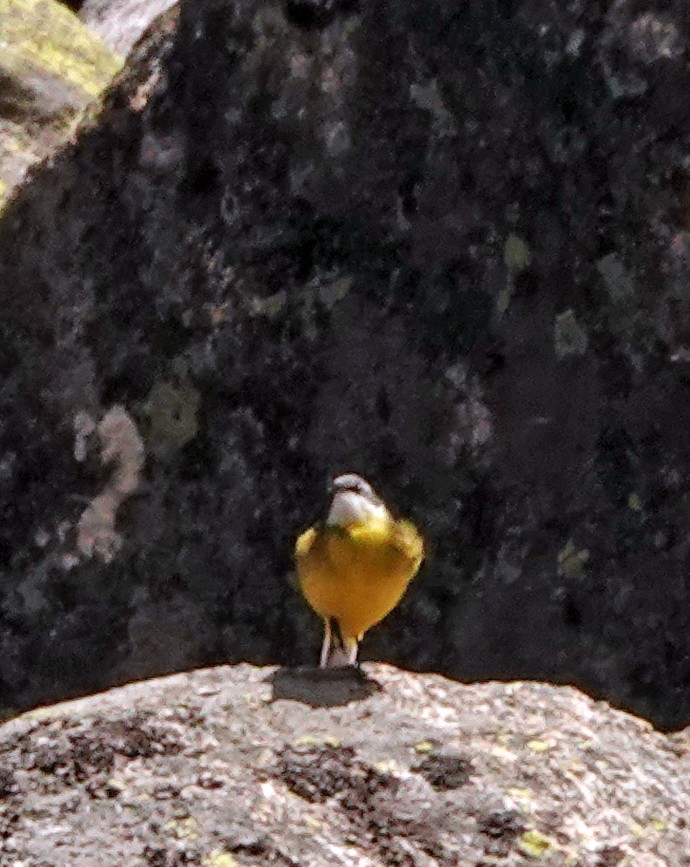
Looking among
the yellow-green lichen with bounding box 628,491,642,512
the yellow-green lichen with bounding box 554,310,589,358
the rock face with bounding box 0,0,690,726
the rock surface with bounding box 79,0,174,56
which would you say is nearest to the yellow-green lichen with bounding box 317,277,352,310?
the rock face with bounding box 0,0,690,726

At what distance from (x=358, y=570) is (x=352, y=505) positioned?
36cm

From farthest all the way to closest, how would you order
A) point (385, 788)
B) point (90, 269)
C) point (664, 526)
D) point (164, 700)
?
point (90, 269) < point (664, 526) < point (164, 700) < point (385, 788)

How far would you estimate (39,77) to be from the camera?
9453mm

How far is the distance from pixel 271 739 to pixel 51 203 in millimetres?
3488

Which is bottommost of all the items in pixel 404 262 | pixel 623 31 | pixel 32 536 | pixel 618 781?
pixel 32 536

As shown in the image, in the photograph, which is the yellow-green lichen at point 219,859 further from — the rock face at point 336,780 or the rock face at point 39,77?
the rock face at point 39,77

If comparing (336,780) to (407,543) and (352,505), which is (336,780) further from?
(352,505)

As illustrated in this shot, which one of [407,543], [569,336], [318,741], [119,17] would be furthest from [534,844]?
[119,17]

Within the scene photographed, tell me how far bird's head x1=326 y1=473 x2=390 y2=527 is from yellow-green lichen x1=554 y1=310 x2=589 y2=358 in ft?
3.68

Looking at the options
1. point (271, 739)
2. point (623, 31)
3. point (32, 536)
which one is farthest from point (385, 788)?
point (623, 31)

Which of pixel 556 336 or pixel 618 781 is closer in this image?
pixel 618 781

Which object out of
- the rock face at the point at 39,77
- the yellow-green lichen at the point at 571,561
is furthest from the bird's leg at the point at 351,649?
the rock face at the point at 39,77

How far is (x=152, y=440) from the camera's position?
705cm

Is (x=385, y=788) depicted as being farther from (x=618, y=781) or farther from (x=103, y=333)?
(x=103, y=333)
